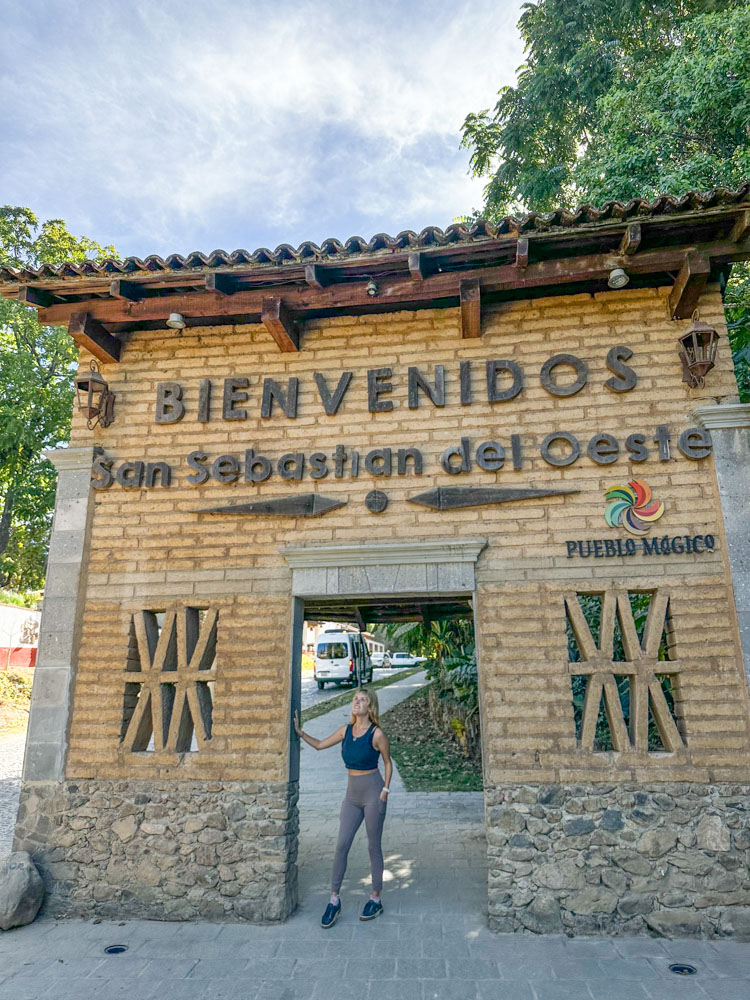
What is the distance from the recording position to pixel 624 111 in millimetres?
10961

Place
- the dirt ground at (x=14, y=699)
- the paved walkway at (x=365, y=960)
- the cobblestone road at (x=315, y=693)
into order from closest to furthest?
the paved walkway at (x=365, y=960) → the dirt ground at (x=14, y=699) → the cobblestone road at (x=315, y=693)

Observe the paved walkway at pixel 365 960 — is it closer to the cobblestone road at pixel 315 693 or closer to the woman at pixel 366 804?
the woman at pixel 366 804

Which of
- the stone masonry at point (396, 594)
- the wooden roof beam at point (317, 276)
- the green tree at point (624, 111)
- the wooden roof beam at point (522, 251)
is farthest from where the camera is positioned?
the green tree at point (624, 111)

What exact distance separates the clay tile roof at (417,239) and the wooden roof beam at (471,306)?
1.27 feet

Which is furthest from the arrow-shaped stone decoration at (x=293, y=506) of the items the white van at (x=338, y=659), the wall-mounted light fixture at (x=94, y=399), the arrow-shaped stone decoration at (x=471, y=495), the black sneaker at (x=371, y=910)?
the white van at (x=338, y=659)

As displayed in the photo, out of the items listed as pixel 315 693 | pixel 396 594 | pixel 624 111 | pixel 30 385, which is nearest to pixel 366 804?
pixel 396 594

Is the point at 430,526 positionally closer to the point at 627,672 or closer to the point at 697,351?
the point at 627,672

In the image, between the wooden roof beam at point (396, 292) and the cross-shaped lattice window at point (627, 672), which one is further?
the wooden roof beam at point (396, 292)

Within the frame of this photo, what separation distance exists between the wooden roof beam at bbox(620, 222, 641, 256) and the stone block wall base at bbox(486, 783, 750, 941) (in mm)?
4520

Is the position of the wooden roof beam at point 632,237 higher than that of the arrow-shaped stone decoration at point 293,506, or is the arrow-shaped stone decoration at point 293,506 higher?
the wooden roof beam at point 632,237

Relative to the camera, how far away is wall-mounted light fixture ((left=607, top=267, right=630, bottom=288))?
18.4ft

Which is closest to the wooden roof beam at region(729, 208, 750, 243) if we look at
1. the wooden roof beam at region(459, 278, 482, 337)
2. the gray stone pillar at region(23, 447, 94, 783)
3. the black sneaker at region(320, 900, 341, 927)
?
the wooden roof beam at region(459, 278, 482, 337)

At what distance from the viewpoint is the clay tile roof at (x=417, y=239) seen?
5.27 m

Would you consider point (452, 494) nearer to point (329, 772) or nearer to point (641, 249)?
point (641, 249)
